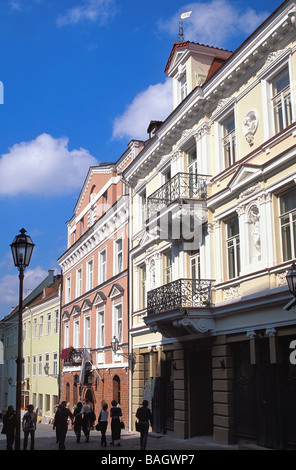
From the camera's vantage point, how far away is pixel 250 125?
52.3 ft

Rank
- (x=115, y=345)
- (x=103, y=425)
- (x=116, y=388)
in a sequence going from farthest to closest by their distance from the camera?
1. (x=116, y=388)
2. (x=115, y=345)
3. (x=103, y=425)

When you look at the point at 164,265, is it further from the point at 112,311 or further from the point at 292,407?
the point at 292,407

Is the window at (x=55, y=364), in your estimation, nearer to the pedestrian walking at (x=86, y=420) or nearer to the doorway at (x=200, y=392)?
the pedestrian walking at (x=86, y=420)

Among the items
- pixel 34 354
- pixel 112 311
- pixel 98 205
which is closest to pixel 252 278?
pixel 112 311

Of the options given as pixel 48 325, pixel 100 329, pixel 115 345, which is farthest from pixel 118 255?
pixel 48 325

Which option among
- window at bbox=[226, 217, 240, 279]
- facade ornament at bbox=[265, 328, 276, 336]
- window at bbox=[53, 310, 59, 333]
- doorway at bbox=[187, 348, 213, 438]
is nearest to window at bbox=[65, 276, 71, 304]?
window at bbox=[53, 310, 59, 333]

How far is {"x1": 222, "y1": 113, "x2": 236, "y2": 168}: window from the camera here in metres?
17.3

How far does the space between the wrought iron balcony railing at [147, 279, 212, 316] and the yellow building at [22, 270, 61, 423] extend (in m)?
22.1

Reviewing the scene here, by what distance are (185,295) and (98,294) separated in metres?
13.2

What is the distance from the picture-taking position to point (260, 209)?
1520 cm

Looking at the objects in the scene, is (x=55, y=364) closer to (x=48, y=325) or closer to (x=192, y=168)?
(x=48, y=325)

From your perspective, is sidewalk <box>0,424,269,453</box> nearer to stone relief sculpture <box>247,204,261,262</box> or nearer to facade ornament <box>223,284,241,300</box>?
facade ornament <box>223,284,241,300</box>
